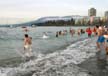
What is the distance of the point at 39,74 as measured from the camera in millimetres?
12539

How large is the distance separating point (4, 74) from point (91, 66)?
15.3 feet

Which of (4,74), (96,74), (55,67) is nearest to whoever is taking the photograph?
(96,74)

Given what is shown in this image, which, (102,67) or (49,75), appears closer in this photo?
(49,75)

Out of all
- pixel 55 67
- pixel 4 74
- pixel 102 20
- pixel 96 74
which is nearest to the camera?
pixel 96 74

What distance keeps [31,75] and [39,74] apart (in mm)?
383

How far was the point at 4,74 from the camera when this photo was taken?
13055 mm

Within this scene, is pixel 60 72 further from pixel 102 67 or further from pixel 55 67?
pixel 102 67

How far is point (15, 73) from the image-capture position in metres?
13.1

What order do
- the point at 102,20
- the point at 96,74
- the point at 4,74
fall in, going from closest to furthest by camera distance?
the point at 96,74, the point at 4,74, the point at 102,20

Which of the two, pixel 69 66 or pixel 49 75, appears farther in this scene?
pixel 69 66

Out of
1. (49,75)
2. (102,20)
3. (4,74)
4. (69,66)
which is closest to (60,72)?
(49,75)

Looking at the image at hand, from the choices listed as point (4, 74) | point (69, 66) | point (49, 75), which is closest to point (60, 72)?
point (49, 75)

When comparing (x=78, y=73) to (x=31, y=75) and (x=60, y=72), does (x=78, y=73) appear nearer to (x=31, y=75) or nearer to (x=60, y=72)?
(x=60, y=72)

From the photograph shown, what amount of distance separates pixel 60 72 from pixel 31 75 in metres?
1.43
